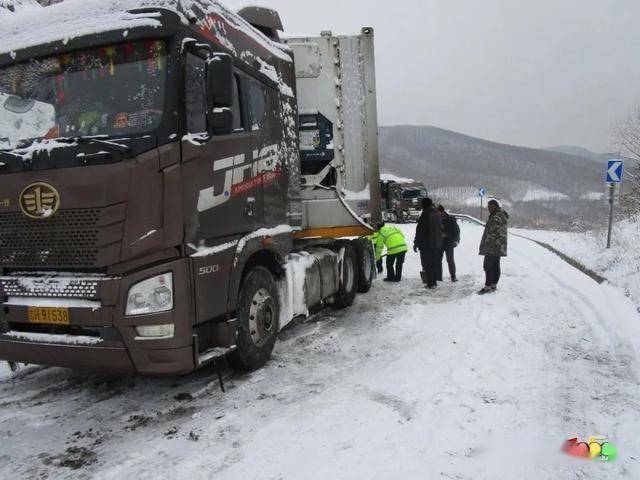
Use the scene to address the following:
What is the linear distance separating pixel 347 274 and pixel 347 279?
0.28 ft

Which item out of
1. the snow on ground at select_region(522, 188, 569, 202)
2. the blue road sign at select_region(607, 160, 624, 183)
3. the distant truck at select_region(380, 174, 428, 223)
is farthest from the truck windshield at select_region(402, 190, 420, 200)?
the snow on ground at select_region(522, 188, 569, 202)

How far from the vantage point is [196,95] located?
3699 millimetres

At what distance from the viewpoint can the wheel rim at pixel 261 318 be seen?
14.9 ft

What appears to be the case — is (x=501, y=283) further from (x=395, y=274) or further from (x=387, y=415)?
(x=387, y=415)

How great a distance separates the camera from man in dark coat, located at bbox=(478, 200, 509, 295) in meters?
7.95

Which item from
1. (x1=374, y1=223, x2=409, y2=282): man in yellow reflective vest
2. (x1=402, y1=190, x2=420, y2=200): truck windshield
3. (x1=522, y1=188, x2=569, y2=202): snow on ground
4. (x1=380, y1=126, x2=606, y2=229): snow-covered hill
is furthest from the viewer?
(x1=522, y1=188, x2=569, y2=202): snow on ground

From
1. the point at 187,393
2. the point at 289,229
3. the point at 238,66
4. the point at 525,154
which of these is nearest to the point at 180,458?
the point at 187,393

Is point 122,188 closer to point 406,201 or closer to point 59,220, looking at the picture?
point 59,220

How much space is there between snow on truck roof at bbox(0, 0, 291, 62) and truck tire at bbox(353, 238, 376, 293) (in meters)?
5.03

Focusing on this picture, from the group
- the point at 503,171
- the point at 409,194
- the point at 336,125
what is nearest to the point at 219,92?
the point at 336,125

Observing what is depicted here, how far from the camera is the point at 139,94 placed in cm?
353

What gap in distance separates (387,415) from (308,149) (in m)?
3.84

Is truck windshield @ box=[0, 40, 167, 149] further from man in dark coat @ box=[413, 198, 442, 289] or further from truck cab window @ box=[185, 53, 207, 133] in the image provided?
man in dark coat @ box=[413, 198, 442, 289]

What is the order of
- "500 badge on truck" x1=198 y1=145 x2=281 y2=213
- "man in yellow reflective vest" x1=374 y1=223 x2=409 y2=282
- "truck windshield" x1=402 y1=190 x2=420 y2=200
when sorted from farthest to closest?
"truck windshield" x1=402 y1=190 x2=420 y2=200 < "man in yellow reflective vest" x1=374 y1=223 x2=409 y2=282 < "500 badge on truck" x1=198 y1=145 x2=281 y2=213
